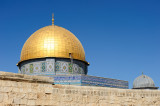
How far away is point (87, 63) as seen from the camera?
17531mm

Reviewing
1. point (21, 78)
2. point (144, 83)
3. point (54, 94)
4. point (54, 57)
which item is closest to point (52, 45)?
point (54, 57)

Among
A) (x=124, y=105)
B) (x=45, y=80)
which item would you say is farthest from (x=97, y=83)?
(x=45, y=80)

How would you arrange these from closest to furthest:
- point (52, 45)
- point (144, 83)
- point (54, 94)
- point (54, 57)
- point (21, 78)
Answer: point (21, 78) → point (54, 94) → point (54, 57) → point (52, 45) → point (144, 83)

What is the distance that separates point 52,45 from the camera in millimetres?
16141

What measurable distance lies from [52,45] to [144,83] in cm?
1171

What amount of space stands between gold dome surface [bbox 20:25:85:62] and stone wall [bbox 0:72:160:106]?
9838 millimetres

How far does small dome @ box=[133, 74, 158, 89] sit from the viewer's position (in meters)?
23.6

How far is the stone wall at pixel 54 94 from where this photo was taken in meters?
4.73

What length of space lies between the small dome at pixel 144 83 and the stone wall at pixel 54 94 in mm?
17568

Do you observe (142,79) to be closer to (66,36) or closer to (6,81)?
(66,36)

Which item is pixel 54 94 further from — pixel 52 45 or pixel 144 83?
pixel 144 83

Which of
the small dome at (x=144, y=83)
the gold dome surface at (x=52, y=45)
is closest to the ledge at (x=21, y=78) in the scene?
the gold dome surface at (x=52, y=45)

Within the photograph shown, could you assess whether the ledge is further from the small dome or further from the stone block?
the small dome

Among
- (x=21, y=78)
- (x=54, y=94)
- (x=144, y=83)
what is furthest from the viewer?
(x=144, y=83)
